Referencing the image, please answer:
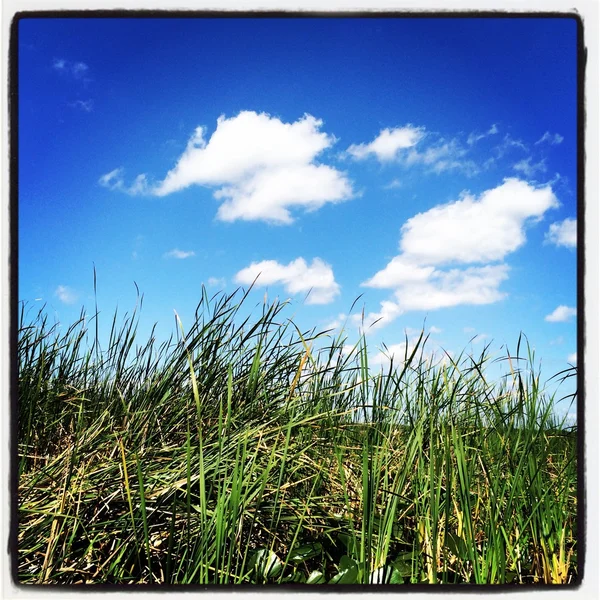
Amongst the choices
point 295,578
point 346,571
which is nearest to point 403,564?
point 346,571

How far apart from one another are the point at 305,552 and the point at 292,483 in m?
0.15

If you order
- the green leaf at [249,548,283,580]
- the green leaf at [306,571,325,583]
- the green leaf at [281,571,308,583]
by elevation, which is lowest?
the green leaf at [281,571,308,583]

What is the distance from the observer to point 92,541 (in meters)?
1.21

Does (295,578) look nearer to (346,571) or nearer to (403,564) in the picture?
(346,571)

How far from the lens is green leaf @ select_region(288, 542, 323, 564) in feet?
4.01

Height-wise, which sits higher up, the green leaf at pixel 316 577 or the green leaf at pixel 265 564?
the green leaf at pixel 265 564

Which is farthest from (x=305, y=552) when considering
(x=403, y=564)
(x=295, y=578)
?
(x=403, y=564)

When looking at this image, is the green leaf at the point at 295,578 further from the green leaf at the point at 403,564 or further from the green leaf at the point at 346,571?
the green leaf at the point at 403,564

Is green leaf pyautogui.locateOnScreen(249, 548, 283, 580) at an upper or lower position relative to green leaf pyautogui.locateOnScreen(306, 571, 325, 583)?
upper

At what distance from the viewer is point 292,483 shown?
131cm

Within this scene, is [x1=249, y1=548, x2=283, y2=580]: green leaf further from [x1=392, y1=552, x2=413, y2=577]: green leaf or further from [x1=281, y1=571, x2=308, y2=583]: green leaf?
[x1=392, y1=552, x2=413, y2=577]: green leaf

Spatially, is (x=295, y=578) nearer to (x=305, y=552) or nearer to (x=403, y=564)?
(x=305, y=552)

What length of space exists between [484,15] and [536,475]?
1.06 metres

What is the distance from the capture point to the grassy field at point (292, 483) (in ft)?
3.89
